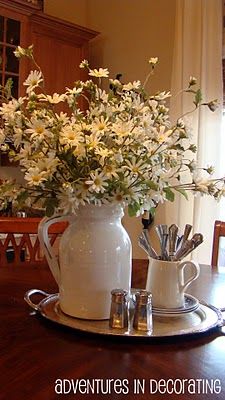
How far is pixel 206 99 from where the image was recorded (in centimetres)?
254

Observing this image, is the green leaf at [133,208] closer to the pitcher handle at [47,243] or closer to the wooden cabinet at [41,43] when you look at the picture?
the pitcher handle at [47,243]

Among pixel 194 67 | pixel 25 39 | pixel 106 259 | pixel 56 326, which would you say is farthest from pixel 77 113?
pixel 25 39

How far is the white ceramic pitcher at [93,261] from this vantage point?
3.12 ft

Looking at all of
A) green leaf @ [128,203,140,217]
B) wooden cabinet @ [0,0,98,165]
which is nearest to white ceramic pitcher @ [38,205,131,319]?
green leaf @ [128,203,140,217]

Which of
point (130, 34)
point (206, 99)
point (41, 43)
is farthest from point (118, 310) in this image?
point (130, 34)

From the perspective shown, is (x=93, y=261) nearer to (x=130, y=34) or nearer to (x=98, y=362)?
(x=98, y=362)

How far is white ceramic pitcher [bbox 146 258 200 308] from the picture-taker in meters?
1.00

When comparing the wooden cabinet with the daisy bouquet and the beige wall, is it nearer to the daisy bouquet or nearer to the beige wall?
the beige wall

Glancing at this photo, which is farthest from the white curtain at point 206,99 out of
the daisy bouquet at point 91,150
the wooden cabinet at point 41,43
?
the daisy bouquet at point 91,150

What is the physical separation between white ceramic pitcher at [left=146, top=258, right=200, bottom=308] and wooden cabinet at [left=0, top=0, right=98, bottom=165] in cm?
228

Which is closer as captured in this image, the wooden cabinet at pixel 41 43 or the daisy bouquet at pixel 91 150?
the daisy bouquet at pixel 91 150

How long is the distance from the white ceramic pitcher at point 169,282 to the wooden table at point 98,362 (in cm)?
12

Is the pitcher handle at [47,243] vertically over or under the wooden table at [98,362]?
over

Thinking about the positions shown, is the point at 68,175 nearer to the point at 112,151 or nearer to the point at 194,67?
the point at 112,151
